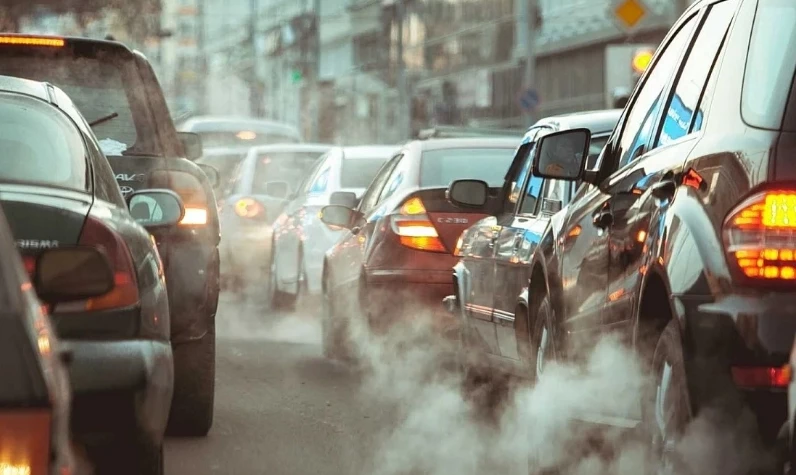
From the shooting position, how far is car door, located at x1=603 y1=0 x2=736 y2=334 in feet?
17.5

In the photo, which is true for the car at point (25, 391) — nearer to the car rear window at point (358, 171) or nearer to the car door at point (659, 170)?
the car door at point (659, 170)

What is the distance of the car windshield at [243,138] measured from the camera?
111 feet

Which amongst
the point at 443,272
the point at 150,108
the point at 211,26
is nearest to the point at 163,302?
the point at 150,108

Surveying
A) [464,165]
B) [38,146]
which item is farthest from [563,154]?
[464,165]

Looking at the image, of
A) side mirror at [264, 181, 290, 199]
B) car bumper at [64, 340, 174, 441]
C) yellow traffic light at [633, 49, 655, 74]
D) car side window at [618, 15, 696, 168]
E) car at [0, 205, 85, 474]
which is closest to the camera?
car at [0, 205, 85, 474]

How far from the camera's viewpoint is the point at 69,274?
438 cm

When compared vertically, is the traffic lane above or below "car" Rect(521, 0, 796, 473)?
below

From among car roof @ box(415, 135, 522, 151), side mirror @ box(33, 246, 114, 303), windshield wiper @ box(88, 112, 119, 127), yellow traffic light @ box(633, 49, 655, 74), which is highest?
yellow traffic light @ box(633, 49, 655, 74)

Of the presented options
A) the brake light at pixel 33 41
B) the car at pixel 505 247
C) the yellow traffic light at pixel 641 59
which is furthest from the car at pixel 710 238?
the yellow traffic light at pixel 641 59

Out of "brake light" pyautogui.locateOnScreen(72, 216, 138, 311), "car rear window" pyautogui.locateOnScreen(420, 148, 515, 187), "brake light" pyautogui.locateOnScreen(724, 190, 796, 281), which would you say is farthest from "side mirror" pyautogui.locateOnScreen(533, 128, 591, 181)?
"car rear window" pyautogui.locateOnScreen(420, 148, 515, 187)

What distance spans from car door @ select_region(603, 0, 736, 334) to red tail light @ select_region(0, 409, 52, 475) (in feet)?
7.42

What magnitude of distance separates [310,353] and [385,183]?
67.9 inches

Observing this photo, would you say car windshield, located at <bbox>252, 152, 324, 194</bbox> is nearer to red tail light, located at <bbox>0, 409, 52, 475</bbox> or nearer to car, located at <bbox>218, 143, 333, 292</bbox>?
car, located at <bbox>218, 143, 333, 292</bbox>

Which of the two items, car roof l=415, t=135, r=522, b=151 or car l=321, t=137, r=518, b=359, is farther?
car roof l=415, t=135, r=522, b=151
